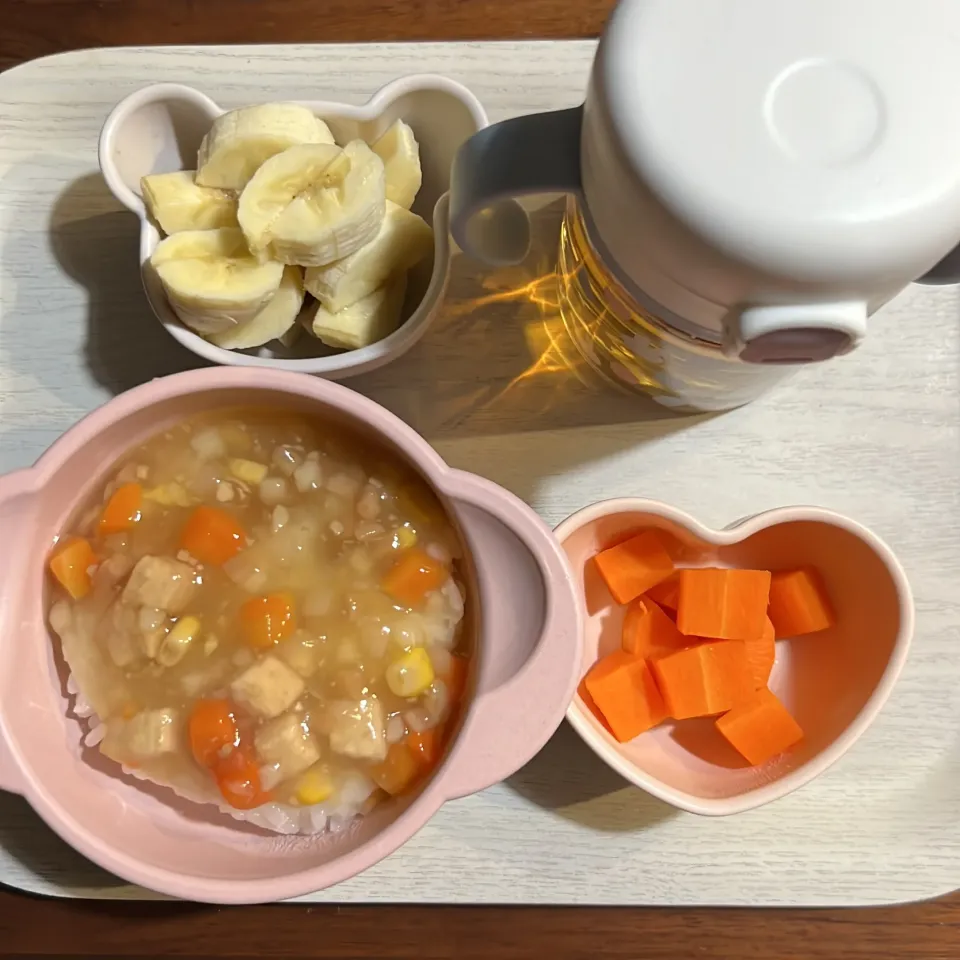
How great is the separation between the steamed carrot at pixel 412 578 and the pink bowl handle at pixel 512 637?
4 cm

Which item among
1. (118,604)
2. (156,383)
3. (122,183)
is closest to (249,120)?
(122,183)

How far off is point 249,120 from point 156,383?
251 millimetres

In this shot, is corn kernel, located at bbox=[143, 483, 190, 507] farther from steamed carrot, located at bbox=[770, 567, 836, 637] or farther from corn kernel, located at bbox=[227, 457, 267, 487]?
steamed carrot, located at bbox=[770, 567, 836, 637]

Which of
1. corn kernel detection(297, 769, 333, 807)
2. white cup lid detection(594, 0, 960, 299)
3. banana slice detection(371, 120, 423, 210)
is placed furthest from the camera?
banana slice detection(371, 120, 423, 210)

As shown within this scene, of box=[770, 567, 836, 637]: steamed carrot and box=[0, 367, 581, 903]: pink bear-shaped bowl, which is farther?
box=[770, 567, 836, 637]: steamed carrot

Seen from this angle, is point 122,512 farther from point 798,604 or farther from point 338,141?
point 798,604

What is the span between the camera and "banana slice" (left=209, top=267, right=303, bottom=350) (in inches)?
32.7

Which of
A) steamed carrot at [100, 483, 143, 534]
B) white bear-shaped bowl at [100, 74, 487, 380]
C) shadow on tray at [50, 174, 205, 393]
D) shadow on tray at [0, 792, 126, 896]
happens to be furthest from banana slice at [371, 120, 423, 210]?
shadow on tray at [0, 792, 126, 896]

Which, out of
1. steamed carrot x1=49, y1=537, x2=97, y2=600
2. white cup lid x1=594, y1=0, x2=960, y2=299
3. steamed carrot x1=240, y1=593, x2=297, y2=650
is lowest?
steamed carrot x1=240, y1=593, x2=297, y2=650

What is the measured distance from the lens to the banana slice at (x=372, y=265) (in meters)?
0.82

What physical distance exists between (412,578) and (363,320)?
23 centimetres

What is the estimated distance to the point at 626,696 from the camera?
838 mm

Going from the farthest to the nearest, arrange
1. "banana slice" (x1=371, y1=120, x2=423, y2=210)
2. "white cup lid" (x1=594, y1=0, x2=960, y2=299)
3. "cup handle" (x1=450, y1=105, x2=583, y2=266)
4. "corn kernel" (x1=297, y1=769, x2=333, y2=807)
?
"banana slice" (x1=371, y1=120, x2=423, y2=210) → "corn kernel" (x1=297, y1=769, x2=333, y2=807) → "cup handle" (x1=450, y1=105, x2=583, y2=266) → "white cup lid" (x1=594, y1=0, x2=960, y2=299)

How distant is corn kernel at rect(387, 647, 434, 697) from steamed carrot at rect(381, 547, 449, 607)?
0.14 feet
